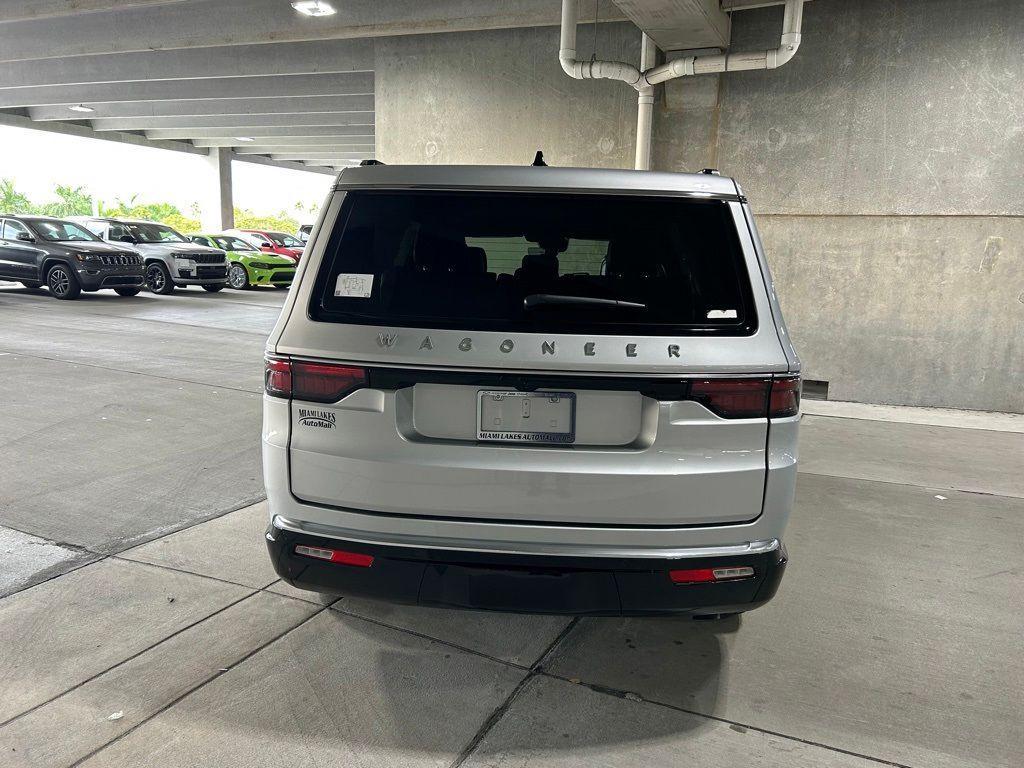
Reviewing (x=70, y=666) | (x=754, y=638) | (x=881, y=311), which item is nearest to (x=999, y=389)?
(x=881, y=311)

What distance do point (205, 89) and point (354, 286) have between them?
17.5 metres

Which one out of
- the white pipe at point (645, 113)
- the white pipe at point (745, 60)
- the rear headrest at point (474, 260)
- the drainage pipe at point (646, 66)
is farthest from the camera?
the white pipe at point (645, 113)

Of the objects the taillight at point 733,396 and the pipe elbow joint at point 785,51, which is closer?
the taillight at point 733,396

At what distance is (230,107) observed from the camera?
64.2 feet

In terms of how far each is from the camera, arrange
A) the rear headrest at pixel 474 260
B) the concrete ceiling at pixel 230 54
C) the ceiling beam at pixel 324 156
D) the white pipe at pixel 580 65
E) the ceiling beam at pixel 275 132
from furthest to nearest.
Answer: the ceiling beam at pixel 324 156 < the ceiling beam at pixel 275 132 < the concrete ceiling at pixel 230 54 < the white pipe at pixel 580 65 < the rear headrest at pixel 474 260

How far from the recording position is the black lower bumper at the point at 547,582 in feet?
7.77

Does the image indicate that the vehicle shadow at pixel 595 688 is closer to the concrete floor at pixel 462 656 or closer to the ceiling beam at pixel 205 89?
the concrete floor at pixel 462 656

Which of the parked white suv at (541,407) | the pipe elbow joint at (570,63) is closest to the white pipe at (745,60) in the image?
the pipe elbow joint at (570,63)

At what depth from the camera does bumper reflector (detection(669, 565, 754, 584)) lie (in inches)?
93.7

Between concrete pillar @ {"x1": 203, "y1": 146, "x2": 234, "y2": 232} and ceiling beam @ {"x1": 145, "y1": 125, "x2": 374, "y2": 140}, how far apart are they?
10.3 feet

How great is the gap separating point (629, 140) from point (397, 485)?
7558 mm

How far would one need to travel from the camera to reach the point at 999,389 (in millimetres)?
7992

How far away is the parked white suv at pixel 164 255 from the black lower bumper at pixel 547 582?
17.7m

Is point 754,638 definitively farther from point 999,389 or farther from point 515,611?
point 999,389
